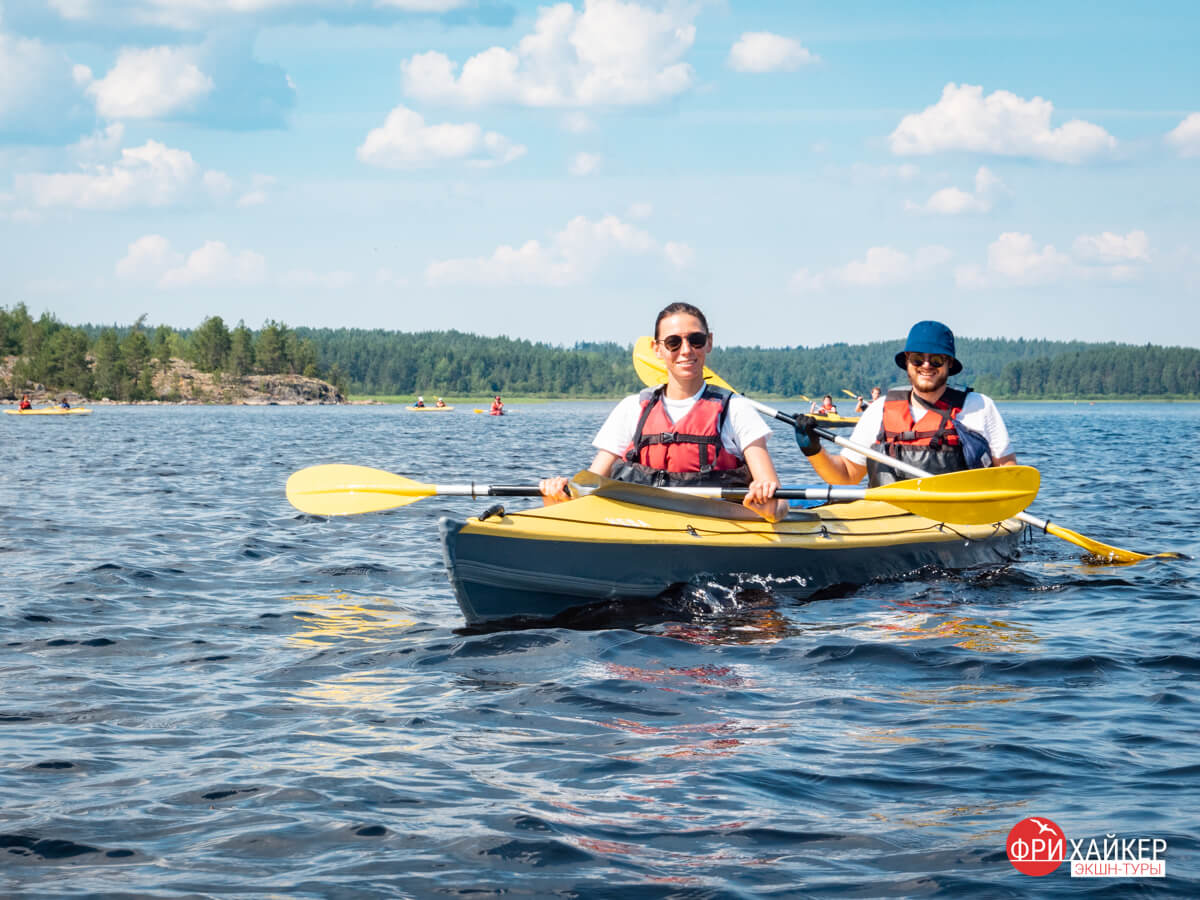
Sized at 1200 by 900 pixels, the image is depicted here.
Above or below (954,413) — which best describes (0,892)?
below

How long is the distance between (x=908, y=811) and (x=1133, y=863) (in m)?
0.73

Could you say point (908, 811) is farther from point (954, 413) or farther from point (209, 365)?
point (209, 365)

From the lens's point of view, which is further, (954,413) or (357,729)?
(954,413)

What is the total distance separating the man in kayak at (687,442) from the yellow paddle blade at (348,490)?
51.1 inches

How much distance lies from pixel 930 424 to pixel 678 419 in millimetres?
2649

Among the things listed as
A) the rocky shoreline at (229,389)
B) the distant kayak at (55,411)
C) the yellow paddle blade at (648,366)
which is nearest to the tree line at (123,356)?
the rocky shoreline at (229,389)

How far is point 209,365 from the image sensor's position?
124125mm

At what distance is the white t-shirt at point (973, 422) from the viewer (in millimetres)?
9008

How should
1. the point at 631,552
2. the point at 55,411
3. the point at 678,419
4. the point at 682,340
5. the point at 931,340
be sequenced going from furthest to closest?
the point at 55,411 < the point at 931,340 < the point at 678,419 < the point at 631,552 < the point at 682,340

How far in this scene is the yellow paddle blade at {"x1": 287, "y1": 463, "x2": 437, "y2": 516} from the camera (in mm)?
8148

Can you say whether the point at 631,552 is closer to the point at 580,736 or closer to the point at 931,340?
the point at 580,736

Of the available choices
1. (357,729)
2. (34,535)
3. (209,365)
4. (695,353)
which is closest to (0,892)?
(357,729)

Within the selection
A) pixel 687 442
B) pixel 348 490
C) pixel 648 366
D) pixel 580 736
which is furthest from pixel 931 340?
pixel 580 736

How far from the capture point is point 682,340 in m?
6.99
